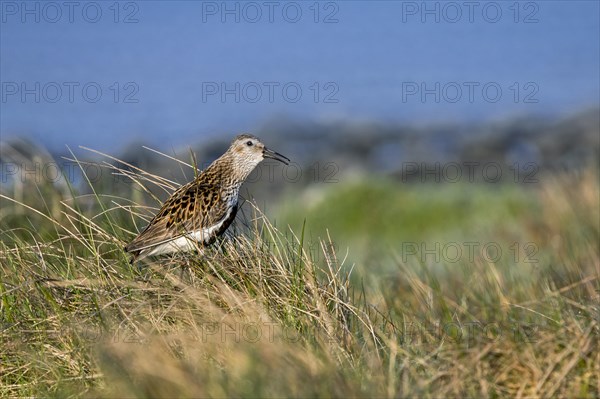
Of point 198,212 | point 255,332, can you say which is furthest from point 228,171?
point 255,332

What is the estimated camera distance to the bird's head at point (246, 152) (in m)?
7.60

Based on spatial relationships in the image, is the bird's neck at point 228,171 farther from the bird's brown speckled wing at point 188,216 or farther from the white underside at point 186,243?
the white underside at point 186,243

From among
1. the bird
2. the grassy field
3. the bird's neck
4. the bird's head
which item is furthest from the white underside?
the bird's head

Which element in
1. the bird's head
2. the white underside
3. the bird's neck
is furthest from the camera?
the bird's head

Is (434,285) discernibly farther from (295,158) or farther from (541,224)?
(295,158)

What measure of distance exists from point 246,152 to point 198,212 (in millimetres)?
975

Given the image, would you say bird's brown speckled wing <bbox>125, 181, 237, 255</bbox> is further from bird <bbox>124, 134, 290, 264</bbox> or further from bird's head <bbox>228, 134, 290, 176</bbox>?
bird's head <bbox>228, 134, 290, 176</bbox>

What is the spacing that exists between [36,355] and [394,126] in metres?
18.7

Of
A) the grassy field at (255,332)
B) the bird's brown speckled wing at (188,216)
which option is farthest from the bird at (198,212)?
the grassy field at (255,332)

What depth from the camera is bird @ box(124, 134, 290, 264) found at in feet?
21.4

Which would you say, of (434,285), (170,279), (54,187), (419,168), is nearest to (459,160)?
(419,168)

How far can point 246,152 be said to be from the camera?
7.74 meters

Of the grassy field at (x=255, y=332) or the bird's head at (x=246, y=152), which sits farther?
the bird's head at (x=246, y=152)

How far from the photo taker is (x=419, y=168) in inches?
830
